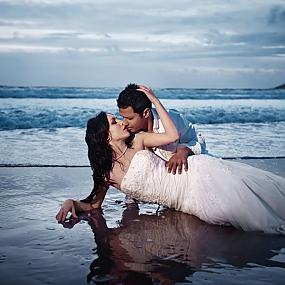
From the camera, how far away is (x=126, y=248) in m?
3.93

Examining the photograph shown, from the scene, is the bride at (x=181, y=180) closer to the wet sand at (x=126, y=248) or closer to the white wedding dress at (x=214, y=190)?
the white wedding dress at (x=214, y=190)

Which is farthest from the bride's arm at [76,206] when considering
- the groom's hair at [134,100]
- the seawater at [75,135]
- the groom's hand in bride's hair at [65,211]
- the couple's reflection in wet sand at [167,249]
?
the seawater at [75,135]

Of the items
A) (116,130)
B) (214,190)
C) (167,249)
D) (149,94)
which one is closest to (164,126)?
(149,94)

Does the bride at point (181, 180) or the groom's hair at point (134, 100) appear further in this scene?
the groom's hair at point (134, 100)

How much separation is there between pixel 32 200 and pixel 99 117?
1571mm

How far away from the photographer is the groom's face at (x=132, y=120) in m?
4.81

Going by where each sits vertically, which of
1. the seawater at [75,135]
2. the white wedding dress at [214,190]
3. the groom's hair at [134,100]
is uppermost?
the groom's hair at [134,100]

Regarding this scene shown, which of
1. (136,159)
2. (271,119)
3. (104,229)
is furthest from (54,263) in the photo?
(271,119)

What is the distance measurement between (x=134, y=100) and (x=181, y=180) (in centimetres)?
87

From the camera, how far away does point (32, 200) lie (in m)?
5.76

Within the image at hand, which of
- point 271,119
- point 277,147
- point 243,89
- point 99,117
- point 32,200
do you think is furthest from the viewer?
point 243,89

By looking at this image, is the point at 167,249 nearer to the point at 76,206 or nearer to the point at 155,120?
the point at 76,206

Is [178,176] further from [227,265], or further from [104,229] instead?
[227,265]

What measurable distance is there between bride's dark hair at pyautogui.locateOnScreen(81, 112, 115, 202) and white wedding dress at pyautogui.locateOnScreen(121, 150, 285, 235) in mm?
223
